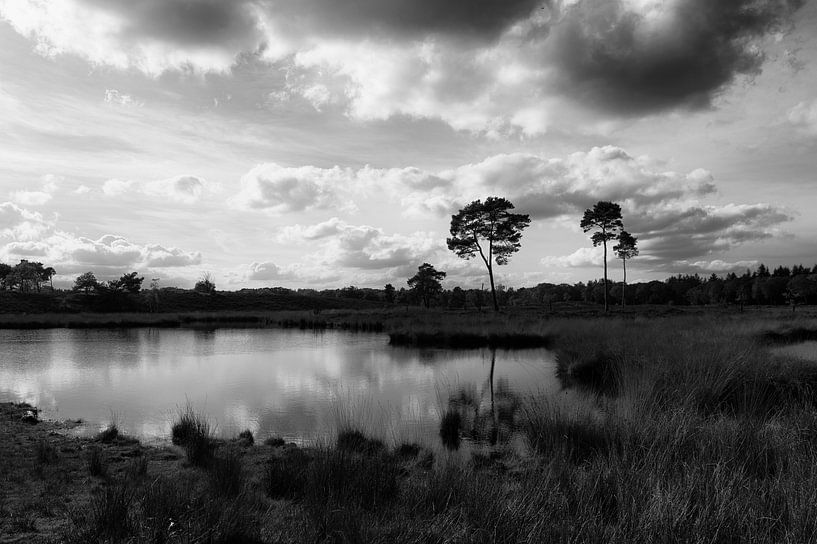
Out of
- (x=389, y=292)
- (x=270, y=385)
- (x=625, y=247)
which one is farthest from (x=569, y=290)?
(x=270, y=385)

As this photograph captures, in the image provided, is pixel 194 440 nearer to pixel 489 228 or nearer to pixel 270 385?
pixel 270 385

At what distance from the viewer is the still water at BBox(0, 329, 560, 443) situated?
35.9 ft

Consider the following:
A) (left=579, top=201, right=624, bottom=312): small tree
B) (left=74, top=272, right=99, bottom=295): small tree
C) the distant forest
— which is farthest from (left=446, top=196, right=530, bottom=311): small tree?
(left=74, top=272, right=99, bottom=295): small tree

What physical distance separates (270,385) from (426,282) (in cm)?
7583

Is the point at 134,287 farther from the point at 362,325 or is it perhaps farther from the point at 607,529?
the point at 607,529

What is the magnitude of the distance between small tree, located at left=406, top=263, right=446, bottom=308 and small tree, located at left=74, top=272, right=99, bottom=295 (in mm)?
55256

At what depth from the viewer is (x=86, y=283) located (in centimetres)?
8600

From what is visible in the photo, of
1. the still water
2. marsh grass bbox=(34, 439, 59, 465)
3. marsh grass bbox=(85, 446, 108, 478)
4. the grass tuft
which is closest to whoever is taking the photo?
marsh grass bbox=(85, 446, 108, 478)

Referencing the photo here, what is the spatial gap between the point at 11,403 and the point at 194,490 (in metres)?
11.1

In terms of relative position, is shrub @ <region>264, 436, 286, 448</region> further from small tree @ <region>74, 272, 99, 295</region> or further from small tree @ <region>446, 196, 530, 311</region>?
small tree @ <region>74, 272, 99, 295</region>

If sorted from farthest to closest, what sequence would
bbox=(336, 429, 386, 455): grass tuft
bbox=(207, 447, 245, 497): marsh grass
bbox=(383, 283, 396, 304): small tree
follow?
bbox=(383, 283, 396, 304): small tree
bbox=(336, 429, 386, 455): grass tuft
bbox=(207, 447, 245, 497): marsh grass

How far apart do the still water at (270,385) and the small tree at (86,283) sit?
66257mm

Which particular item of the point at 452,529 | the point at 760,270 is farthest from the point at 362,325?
the point at 760,270

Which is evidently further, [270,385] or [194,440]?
[270,385]
